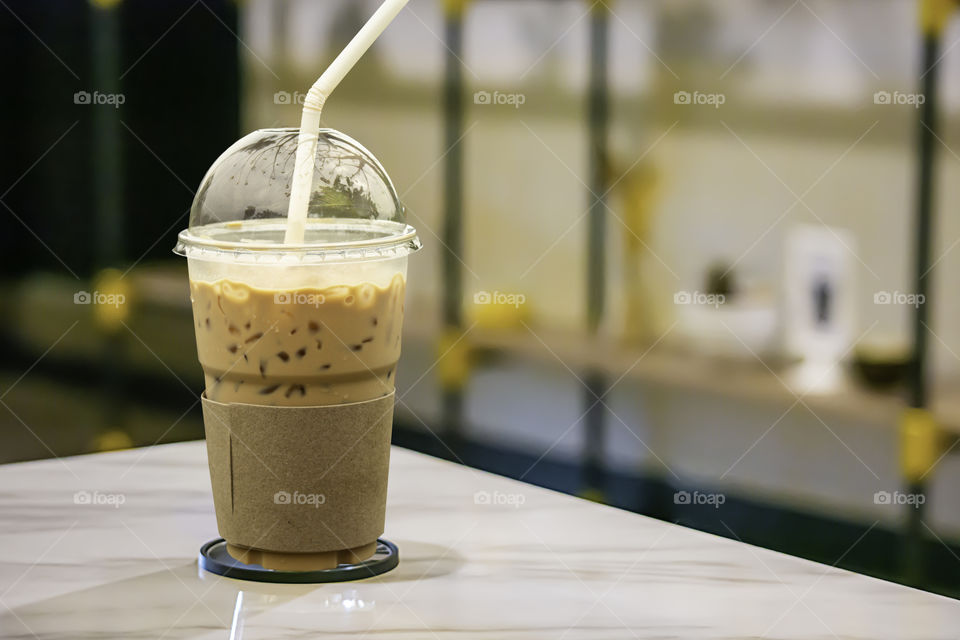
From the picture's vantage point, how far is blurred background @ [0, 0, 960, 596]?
7.97 ft

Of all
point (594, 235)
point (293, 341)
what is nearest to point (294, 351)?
point (293, 341)

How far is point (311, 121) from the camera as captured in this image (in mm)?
1109

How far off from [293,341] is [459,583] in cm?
25

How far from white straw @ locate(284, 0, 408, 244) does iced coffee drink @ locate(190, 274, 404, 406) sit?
0.06m

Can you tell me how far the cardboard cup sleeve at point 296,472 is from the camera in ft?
3.57

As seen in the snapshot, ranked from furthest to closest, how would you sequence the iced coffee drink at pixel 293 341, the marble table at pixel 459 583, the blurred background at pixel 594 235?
the blurred background at pixel 594 235, the iced coffee drink at pixel 293 341, the marble table at pixel 459 583

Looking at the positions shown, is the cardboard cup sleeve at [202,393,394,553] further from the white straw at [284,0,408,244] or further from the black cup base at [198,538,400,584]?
the white straw at [284,0,408,244]

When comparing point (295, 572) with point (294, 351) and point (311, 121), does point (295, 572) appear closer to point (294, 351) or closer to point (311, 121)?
point (294, 351)

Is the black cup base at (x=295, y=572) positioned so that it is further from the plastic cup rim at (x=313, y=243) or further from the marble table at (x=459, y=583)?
the plastic cup rim at (x=313, y=243)

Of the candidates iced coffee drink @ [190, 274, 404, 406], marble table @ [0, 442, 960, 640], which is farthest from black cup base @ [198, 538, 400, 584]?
iced coffee drink @ [190, 274, 404, 406]

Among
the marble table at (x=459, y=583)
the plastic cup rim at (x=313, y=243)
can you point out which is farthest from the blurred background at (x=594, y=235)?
the plastic cup rim at (x=313, y=243)

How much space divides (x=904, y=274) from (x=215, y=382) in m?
1.65

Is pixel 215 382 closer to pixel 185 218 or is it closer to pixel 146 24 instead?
pixel 185 218

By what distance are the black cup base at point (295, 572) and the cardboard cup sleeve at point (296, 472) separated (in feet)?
0.06
